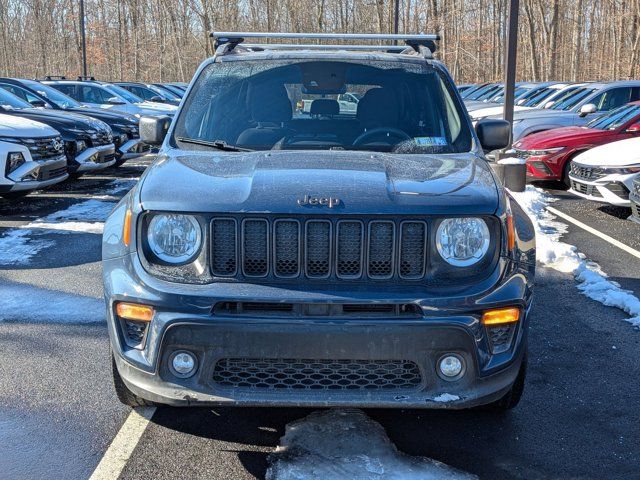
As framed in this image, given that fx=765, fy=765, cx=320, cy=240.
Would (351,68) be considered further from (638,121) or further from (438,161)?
(638,121)

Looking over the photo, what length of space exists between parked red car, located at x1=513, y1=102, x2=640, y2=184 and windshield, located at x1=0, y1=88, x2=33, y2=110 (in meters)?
8.12

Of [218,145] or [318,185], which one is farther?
[218,145]

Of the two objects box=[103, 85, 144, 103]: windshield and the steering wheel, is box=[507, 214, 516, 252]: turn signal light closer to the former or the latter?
the steering wheel

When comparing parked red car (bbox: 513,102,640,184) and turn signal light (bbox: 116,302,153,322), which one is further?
parked red car (bbox: 513,102,640,184)

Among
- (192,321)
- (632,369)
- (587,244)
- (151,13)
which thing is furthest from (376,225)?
(151,13)

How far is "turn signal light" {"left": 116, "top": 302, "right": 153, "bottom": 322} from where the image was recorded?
3111 millimetres

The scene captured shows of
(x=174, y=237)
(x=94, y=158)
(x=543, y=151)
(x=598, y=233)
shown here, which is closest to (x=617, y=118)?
(x=543, y=151)

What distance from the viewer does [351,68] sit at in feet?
15.7

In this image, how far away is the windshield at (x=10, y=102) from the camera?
1208cm

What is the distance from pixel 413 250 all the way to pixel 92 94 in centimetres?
1775

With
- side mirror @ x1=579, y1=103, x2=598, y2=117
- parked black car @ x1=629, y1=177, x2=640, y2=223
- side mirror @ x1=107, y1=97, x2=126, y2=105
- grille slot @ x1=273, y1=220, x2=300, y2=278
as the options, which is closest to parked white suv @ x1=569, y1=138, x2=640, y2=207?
parked black car @ x1=629, y1=177, x2=640, y2=223

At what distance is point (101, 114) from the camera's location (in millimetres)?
15188

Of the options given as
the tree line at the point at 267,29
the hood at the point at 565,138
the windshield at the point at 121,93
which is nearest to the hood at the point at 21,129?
the hood at the point at 565,138

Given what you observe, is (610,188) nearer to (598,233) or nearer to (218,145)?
(598,233)
